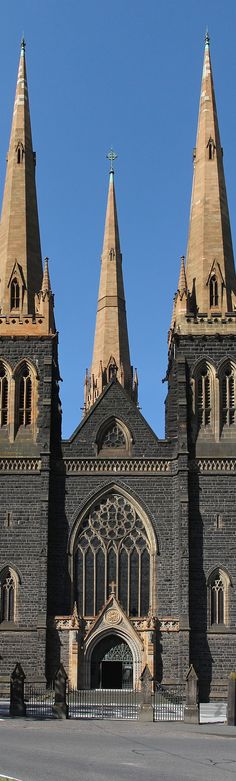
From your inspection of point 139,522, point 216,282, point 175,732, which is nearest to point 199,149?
point 216,282

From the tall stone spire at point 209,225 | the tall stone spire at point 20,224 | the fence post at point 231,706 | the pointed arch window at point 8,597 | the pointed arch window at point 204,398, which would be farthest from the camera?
the tall stone spire at point 20,224

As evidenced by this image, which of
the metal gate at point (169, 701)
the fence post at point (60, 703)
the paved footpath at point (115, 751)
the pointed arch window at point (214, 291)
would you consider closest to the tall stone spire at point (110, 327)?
the pointed arch window at point (214, 291)

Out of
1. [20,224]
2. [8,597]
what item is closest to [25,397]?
[20,224]

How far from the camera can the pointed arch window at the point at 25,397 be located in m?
49.1

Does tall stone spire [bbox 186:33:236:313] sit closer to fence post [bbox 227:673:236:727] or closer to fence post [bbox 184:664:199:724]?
fence post [bbox 184:664:199:724]

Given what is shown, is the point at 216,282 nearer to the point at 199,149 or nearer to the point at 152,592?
the point at 199,149

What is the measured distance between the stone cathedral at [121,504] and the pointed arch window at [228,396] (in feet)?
0.16

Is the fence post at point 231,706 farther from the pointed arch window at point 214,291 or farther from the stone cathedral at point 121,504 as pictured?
the pointed arch window at point 214,291

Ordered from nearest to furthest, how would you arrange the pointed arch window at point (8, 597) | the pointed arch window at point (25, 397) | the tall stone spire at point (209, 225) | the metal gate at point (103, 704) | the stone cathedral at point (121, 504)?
the metal gate at point (103, 704), the stone cathedral at point (121, 504), the pointed arch window at point (8, 597), the pointed arch window at point (25, 397), the tall stone spire at point (209, 225)

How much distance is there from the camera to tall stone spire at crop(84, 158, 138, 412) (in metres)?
68.3

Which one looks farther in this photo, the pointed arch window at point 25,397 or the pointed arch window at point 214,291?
the pointed arch window at point 214,291

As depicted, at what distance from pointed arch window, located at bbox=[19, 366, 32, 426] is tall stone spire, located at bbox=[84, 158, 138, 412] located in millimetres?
17633

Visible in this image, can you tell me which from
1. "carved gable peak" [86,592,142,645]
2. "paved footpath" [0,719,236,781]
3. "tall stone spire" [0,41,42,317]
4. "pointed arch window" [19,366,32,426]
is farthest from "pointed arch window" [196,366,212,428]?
"paved footpath" [0,719,236,781]

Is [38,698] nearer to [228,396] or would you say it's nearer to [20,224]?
[228,396]
